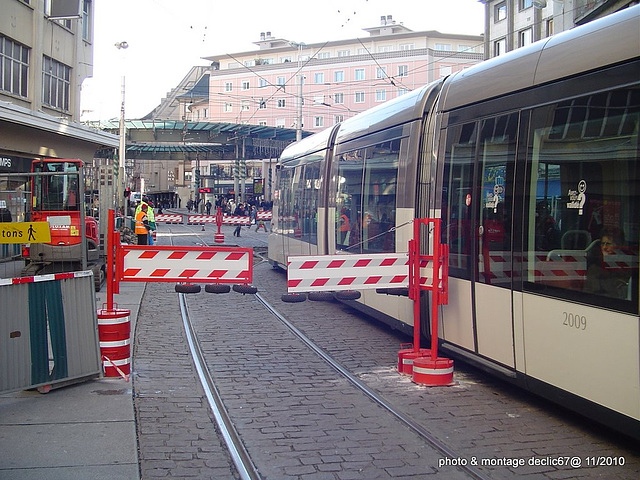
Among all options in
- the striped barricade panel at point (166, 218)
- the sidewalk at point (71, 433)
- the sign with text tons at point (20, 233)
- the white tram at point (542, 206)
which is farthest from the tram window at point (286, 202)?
the striped barricade panel at point (166, 218)

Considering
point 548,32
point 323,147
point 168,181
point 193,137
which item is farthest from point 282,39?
point 323,147

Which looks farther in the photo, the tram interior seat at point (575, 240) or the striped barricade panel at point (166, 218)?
the striped barricade panel at point (166, 218)

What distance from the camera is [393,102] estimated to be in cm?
1055

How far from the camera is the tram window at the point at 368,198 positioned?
401 inches

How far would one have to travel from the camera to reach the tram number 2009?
5.66 m

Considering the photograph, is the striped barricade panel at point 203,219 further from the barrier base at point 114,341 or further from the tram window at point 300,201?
the barrier base at point 114,341

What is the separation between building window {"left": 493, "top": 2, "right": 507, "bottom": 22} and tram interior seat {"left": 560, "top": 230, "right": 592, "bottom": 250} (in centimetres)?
4338

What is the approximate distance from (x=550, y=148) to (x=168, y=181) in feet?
342

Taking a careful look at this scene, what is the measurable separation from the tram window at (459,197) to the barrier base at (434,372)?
94 centimetres

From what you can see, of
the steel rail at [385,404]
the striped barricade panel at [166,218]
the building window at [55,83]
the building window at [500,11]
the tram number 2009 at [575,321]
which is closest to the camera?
the steel rail at [385,404]

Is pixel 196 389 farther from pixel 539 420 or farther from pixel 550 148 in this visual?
pixel 550 148

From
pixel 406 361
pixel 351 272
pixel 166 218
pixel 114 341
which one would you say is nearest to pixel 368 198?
pixel 351 272

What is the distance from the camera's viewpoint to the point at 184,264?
318 inches

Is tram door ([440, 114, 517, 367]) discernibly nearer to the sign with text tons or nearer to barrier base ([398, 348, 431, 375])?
barrier base ([398, 348, 431, 375])
